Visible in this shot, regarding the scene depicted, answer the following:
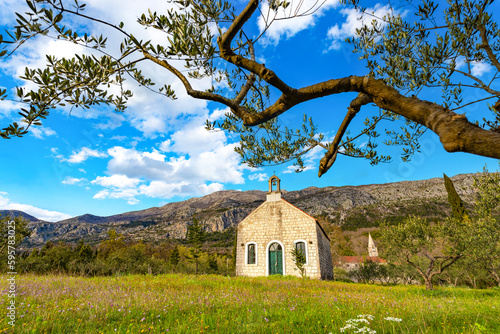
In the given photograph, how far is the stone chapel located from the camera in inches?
931

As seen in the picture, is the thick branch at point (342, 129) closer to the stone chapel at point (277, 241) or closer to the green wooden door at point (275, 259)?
the stone chapel at point (277, 241)

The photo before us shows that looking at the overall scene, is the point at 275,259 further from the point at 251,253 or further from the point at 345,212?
the point at 345,212

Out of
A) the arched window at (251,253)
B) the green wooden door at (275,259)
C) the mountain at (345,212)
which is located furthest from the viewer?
the mountain at (345,212)

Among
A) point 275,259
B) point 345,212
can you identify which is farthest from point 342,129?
point 345,212

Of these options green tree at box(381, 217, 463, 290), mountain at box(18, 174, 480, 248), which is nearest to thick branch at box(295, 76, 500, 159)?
green tree at box(381, 217, 463, 290)

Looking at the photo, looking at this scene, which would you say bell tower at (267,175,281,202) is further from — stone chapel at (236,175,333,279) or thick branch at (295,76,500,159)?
thick branch at (295,76,500,159)

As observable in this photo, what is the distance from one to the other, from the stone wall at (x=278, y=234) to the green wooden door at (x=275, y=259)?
44 centimetres

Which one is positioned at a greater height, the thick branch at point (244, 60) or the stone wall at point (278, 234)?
the thick branch at point (244, 60)

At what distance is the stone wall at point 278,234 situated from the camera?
23587mm

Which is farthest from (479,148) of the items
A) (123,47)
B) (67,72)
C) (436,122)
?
(67,72)

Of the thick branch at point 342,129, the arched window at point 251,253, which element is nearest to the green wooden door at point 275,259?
the arched window at point 251,253

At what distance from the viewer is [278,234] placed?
998 inches

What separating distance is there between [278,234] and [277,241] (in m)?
0.74

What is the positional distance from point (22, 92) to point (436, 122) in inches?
216
